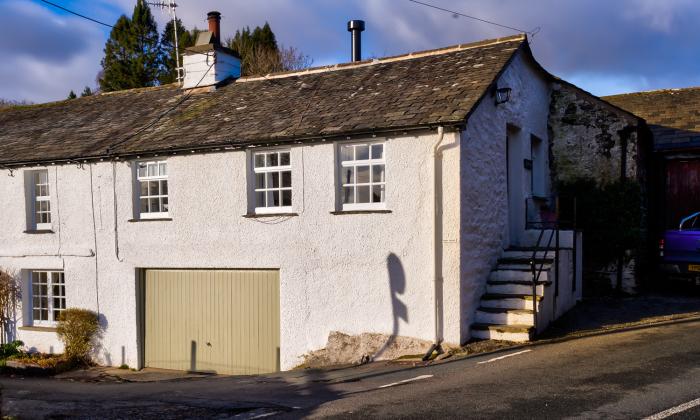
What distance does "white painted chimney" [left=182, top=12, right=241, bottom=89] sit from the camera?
17.3 m

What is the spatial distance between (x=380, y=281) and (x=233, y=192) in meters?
3.64

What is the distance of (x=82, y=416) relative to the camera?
8125mm

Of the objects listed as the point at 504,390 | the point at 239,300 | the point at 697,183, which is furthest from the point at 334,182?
the point at 697,183

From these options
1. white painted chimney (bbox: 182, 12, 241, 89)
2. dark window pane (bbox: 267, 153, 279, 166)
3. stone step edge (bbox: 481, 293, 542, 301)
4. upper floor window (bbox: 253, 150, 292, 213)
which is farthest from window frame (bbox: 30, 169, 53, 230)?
stone step edge (bbox: 481, 293, 542, 301)

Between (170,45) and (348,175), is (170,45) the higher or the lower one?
the higher one

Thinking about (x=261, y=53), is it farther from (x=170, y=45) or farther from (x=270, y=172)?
(x=270, y=172)

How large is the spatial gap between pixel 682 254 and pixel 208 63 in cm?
1235

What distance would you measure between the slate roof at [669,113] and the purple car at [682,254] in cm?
353

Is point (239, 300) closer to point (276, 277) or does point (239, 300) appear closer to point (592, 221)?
point (276, 277)

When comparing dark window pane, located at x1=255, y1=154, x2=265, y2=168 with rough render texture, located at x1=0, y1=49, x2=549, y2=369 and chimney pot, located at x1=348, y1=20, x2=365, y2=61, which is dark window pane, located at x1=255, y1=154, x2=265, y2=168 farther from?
chimney pot, located at x1=348, y1=20, x2=365, y2=61

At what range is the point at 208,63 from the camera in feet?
57.0

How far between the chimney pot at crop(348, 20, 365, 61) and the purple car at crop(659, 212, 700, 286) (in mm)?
9001

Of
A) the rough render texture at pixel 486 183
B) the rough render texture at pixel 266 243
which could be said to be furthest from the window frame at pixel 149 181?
the rough render texture at pixel 486 183

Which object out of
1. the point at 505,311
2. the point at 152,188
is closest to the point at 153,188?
the point at 152,188
